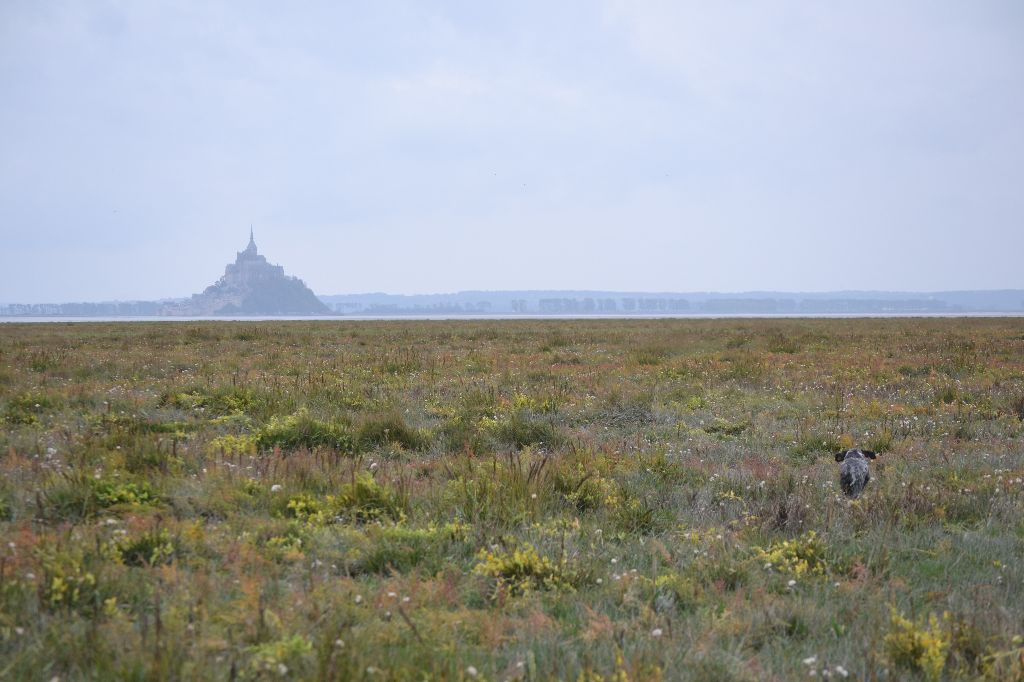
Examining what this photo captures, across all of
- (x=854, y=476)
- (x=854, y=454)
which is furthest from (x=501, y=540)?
(x=854, y=454)

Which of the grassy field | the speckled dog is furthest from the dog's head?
the grassy field

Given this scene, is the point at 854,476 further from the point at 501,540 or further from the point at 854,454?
the point at 501,540

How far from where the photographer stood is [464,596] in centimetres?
441

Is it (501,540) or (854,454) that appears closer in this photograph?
(501,540)

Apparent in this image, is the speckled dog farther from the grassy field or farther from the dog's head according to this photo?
the grassy field

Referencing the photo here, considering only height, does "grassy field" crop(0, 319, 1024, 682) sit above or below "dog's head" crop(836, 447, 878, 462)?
below

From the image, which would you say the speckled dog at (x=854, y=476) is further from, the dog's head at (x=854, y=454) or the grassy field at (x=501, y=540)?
the grassy field at (x=501, y=540)

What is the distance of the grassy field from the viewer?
11.7 feet

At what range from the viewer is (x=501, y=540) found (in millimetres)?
4965

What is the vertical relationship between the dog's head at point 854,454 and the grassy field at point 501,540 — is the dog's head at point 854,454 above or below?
above

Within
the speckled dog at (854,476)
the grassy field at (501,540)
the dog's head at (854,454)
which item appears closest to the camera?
the grassy field at (501,540)

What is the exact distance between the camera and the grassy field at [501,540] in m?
3.57

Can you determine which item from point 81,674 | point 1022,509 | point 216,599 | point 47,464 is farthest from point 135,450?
point 1022,509

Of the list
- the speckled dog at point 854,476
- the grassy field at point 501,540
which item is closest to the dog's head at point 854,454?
the speckled dog at point 854,476
